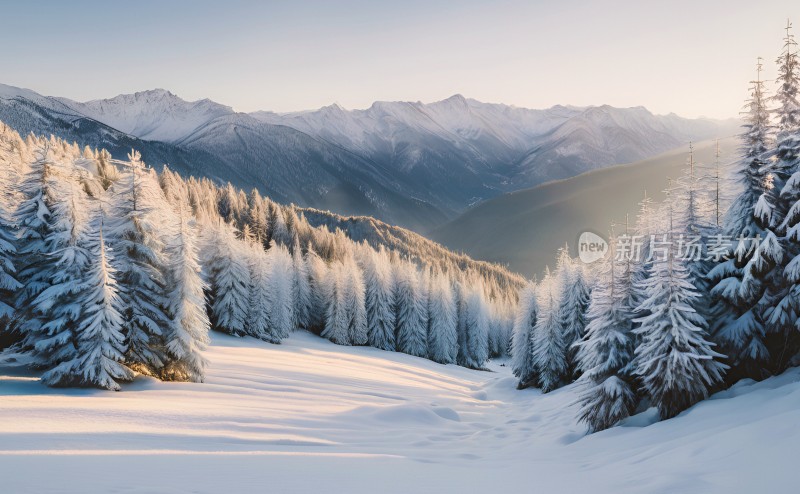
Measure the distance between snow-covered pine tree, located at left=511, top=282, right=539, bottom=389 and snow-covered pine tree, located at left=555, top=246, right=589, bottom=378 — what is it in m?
5.46

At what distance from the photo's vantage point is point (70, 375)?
1708cm

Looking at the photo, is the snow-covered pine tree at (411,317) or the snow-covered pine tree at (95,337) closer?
the snow-covered pine tree at (95,337)

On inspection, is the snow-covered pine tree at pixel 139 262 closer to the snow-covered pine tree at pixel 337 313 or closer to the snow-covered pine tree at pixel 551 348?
the snow-covered pine tree at pixel 551 348

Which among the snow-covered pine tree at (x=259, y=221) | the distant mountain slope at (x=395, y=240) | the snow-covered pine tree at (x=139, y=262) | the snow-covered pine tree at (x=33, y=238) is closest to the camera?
the snow-covered pine tree at (x=33, y=238)

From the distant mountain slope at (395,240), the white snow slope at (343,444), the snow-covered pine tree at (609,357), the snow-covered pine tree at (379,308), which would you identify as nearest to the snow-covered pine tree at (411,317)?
the snow-covered pine tree at (379,308)

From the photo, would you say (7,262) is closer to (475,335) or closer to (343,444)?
(343,444)

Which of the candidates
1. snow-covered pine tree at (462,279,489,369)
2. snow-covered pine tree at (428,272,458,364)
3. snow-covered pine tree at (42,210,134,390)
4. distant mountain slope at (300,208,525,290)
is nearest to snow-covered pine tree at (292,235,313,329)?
snow-covered pine tree at (428,272,458,364)

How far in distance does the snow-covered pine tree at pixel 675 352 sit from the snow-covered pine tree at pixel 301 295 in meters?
51.7

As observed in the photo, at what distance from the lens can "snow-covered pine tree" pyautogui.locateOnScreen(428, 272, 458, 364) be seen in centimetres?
6750

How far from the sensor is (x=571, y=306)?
122ft

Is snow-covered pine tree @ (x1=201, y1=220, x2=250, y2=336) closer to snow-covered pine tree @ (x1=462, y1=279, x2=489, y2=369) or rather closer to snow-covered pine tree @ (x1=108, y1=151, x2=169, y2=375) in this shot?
snow-covered pine tree @ (x1=108, y1=151, x2=169, y2=375)

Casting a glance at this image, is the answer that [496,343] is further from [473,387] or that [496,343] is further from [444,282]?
[473,387]

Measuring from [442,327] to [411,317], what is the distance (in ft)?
16.7

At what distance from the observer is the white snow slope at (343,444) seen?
8.55 meters
